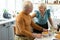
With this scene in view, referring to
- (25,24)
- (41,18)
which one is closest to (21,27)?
(25,24)

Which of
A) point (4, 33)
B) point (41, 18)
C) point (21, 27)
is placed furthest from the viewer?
point (4, 33)

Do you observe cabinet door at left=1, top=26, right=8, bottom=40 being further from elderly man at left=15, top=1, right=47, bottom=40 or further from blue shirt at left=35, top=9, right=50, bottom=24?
elderly man at left=15, top=1, right=47, bottom=40

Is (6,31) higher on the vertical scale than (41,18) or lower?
lower

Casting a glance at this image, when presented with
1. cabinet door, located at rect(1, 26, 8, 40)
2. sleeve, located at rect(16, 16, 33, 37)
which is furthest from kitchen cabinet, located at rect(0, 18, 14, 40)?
sleeve, located at rect(16, 16, 33, 37)

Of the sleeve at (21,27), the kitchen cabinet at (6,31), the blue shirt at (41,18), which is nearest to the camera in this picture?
the sleeve at (21,27)

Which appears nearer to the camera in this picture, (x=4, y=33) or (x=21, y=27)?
(x=21, y=27)

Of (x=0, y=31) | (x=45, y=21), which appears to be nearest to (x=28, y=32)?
(x=45, y=21)

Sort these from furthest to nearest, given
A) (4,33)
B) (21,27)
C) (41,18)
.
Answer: (4,33), (41,18), (21,27)

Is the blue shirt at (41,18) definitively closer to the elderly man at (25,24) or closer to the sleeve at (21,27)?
the elderly man at (25,24)

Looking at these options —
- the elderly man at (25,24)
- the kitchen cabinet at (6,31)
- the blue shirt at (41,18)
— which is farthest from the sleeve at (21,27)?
the kitchen cabinet at (6,31)

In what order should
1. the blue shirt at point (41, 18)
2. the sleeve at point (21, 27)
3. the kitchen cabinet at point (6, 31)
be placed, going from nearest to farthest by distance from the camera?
the sleeve at point (21, 27)
the blue shirt at point (41, 18)
the kitchen cabinet at point (6, 31)

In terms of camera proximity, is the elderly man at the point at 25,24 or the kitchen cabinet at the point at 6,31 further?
the kitchen cabinet at the point at 6,31

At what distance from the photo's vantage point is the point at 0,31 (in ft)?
12.4

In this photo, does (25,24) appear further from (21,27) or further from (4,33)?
(4,33)
